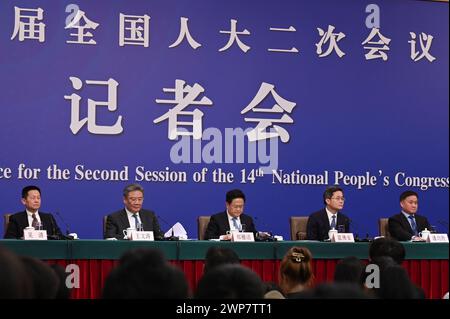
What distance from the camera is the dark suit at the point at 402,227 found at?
22.0 ft

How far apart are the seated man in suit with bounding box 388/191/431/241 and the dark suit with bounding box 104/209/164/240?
1874 mm

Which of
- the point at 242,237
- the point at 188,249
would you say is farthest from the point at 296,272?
the point at 242,237

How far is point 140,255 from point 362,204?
248 inches

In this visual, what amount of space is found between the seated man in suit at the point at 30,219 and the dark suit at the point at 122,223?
35cm

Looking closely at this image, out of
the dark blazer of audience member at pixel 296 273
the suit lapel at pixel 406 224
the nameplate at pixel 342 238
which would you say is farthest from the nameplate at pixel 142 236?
the suit lapel at pixel 406 224

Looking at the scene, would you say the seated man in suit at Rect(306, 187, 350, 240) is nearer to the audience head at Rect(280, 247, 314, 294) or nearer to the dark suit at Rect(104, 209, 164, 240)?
the dark suit at Rect(104, 209, 164, 240)

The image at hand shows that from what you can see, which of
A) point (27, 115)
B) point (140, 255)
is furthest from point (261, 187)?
point (140, 255)

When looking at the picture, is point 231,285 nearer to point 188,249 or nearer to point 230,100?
point 188,249

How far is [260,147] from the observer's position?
25.1 ft

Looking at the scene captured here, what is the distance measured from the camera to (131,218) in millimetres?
6289

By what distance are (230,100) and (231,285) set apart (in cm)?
586

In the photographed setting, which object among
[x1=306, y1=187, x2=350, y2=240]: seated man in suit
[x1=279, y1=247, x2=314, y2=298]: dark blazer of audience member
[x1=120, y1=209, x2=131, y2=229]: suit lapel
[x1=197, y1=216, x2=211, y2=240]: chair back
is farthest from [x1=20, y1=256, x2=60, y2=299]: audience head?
[x1=306, y1=187, x2=350, y2=240]: seated man in suit

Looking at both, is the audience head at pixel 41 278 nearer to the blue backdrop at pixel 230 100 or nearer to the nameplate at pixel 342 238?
the nameplate at pixel 342 238

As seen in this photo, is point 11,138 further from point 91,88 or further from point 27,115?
point 91,88
